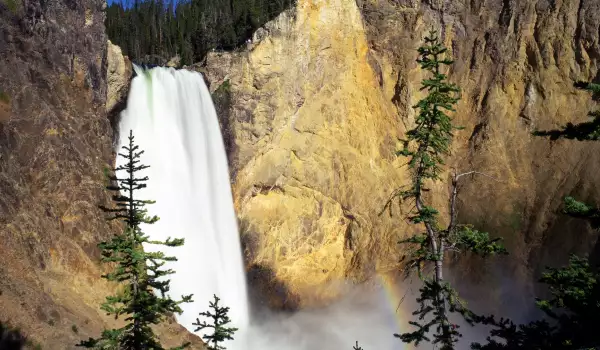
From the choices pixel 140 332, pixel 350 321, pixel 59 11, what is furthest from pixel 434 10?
pixel 140 332

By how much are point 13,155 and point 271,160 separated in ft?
47.4

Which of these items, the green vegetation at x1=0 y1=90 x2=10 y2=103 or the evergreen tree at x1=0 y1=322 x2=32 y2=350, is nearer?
the evergreen tree at x1=0 y1=322 x2=32 y2=350

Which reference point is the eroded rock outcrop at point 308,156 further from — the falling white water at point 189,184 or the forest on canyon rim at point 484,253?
the forest on canyon rim at point 484,253

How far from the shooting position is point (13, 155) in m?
17.9

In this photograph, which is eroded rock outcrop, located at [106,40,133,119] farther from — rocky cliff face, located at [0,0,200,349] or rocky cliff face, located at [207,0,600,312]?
rocky cliff face, located at [207,0,600,312]

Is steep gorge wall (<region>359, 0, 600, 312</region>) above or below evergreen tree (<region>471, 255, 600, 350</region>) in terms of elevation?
above

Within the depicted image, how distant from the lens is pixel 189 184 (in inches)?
1072

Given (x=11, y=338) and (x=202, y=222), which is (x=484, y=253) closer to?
(x=11, y=338)

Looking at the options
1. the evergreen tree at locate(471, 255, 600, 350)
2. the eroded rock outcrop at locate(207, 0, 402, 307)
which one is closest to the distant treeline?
the eroded rock outcrop at locate(207, 0, 402, 307)

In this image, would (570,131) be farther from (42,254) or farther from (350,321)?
(350,321)

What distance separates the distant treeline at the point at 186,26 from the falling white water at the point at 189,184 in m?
6.69

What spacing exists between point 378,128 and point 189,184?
11888 mm

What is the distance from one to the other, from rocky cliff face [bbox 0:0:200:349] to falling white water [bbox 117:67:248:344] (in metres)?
3.72

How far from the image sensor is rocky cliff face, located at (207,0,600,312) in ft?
98.0
